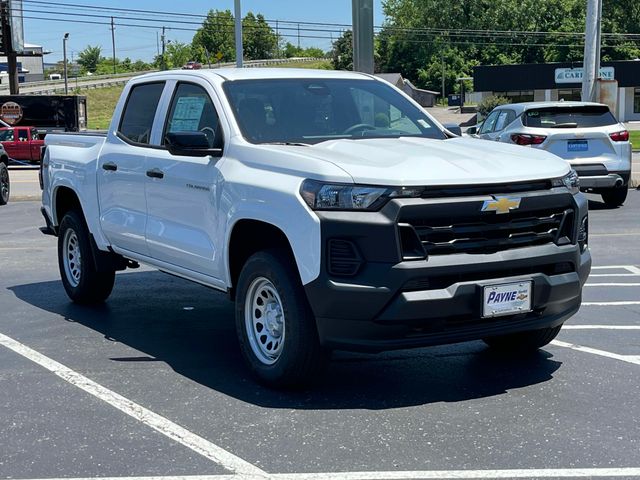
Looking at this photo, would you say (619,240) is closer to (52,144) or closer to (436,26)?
(52,144)

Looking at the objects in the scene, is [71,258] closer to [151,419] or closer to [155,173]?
[155,173]

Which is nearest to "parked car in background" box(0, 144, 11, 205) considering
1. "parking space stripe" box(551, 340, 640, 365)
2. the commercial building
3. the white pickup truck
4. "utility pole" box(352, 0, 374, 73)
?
"utility pole" box(352, 0, 374, 73)

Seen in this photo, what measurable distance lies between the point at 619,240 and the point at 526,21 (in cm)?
10309

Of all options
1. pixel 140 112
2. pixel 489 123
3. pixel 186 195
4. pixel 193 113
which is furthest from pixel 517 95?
pixel 186 195

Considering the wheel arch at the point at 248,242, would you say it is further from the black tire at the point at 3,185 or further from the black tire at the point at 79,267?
the black tire at the point at 3,185

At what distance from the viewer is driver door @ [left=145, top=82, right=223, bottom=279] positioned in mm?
6195

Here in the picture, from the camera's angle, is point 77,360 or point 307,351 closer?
point 307,351

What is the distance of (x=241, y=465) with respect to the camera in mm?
4500

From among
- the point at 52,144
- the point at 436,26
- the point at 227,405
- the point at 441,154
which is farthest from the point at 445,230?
the point at 436,26

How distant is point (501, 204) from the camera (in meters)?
5.28

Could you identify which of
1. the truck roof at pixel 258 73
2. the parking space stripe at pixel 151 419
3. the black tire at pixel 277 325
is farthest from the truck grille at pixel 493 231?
the truck roof at pixel 258 73

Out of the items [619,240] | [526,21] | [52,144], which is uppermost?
[526,21]

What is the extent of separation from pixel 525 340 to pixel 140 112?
3444 mm

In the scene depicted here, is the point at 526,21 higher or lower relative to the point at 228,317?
higher
